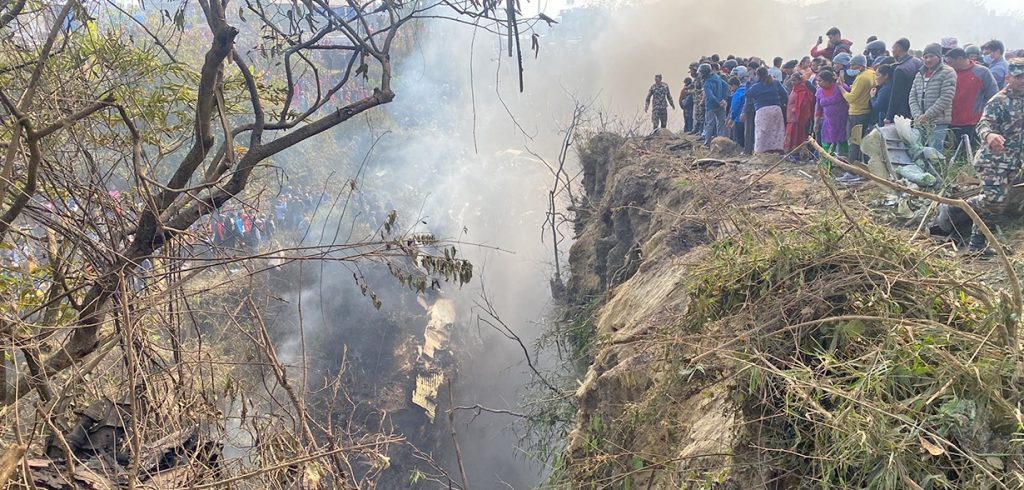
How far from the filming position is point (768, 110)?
10.0 meters

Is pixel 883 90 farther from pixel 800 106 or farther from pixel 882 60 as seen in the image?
pixel 800 106

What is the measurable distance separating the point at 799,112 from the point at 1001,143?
444 centimetres

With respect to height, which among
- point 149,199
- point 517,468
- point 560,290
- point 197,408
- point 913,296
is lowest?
point 517,468

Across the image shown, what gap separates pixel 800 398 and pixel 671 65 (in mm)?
29918

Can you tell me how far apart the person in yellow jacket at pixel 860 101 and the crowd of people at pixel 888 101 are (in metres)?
0.01

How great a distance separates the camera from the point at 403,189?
28906 millimetres

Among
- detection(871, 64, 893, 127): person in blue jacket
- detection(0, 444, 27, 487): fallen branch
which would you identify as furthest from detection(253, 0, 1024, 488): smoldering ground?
detection(0, 444, 27, 487): fallen branch

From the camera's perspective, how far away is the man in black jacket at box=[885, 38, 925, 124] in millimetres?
7641

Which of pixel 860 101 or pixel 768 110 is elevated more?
pixel 768 110

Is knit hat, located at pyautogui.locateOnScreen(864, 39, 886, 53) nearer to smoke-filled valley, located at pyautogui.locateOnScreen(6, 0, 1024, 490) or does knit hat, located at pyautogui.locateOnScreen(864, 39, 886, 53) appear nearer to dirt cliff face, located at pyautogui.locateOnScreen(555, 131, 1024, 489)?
smoke-filled valley, located at pyautogui.locateOnScreen(6, 0, 1024, 490)

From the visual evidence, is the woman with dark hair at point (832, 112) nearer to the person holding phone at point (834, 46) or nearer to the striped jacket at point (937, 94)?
the striped jacket at point (937, 94)

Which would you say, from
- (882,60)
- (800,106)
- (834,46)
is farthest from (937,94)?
(834,46)

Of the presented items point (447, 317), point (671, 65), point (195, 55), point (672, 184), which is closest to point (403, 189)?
point (447, 317)

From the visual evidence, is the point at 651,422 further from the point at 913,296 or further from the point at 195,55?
the point at 195,55
